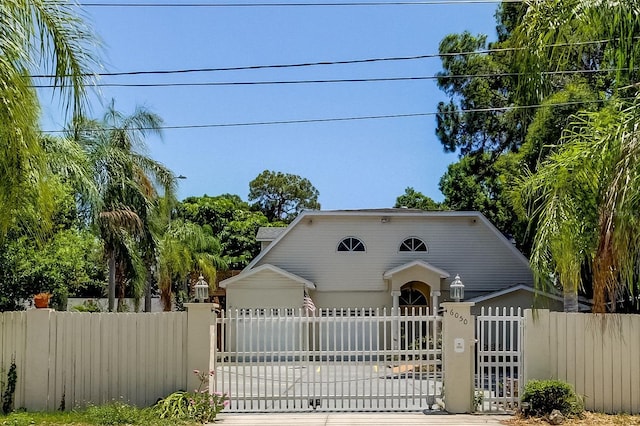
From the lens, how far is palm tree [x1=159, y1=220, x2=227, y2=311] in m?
27.3

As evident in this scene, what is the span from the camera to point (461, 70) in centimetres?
2850

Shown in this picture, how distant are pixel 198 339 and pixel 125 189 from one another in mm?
10686

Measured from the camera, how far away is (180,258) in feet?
92.7

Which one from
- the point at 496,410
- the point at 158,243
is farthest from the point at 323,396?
the point at 158,243

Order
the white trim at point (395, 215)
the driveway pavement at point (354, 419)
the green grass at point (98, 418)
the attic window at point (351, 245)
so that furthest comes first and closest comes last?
the attic window at point (351, 245) → the white trim at point (395, 215) → the driveway pavement at point (354, 419) → the green grass at point (98, 418)

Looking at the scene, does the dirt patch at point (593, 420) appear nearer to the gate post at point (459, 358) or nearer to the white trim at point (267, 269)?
the gate post at point (459, 358)

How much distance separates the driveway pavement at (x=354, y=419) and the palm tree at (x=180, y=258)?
14174 mm

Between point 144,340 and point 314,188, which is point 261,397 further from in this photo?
point 314,188

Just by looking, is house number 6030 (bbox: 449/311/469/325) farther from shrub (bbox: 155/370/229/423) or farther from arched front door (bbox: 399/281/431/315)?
arched front door (bbox: 399/281/431/315)

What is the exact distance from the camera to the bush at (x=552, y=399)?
1081cm

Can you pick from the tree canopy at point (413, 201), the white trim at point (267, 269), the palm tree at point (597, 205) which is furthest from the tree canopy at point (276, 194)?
the palm tree at point (597, 205)

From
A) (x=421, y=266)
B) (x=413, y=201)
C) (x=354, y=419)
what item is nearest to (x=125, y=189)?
(x=421, y=266)

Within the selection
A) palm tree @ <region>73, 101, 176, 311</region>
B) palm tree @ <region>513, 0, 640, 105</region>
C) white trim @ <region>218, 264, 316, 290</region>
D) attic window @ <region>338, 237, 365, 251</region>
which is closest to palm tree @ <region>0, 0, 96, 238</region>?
palm tree @ <region>513, 0, 640, 105</region>

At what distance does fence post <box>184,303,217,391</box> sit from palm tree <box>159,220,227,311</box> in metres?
13.3
